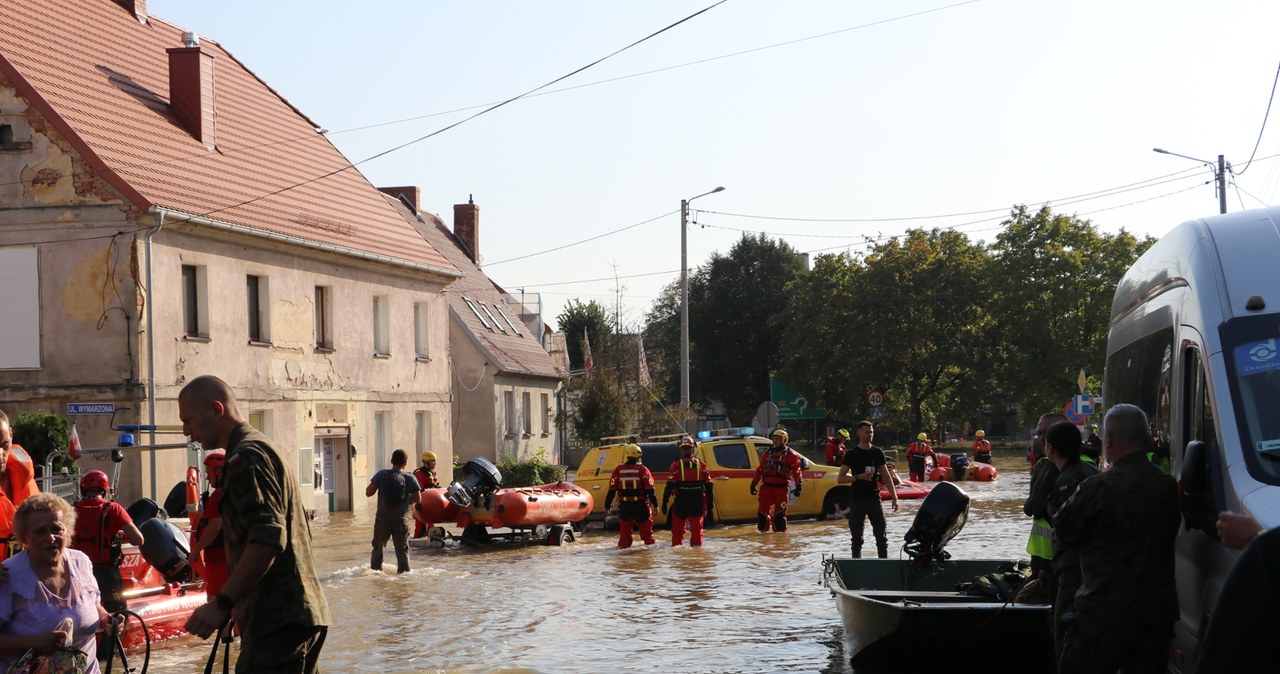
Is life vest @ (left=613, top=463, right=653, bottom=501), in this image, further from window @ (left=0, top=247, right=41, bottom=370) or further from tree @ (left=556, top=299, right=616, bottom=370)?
tree @ (left=556, top=299, right=616, bottom=370)

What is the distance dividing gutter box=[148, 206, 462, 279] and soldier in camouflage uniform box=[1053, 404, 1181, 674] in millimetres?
22812

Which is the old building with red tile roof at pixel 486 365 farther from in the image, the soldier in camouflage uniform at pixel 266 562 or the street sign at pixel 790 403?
the soldier in camouflage uniform at pixel 266 562

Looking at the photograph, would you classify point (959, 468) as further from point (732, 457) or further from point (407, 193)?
point (407, 193)

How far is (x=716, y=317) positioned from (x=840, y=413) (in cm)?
943

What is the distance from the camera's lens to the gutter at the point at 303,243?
2786 centimetres

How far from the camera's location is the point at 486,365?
47438 millimetres

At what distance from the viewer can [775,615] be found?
48.8 feet

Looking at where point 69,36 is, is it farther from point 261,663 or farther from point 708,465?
point 261,663

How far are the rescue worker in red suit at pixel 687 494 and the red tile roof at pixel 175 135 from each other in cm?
1095

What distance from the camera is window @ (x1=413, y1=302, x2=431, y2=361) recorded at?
39.0 metres

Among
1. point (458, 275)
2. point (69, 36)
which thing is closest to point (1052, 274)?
point (458, 275)

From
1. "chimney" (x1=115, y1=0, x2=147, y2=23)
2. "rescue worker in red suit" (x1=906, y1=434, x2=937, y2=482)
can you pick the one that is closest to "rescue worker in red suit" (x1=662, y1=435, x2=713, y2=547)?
"rescue worker in red suit" (x1=906, y1=434, x2=937, y2=482)

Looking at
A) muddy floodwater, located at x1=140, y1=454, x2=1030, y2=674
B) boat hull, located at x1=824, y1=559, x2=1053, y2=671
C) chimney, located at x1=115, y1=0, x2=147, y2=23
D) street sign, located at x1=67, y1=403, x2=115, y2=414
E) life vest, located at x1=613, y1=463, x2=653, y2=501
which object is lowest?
muddy floodwater, located at x1=140, y1=454, x2=1030, y2=674

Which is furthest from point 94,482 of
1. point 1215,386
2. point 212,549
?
point 1215,386
